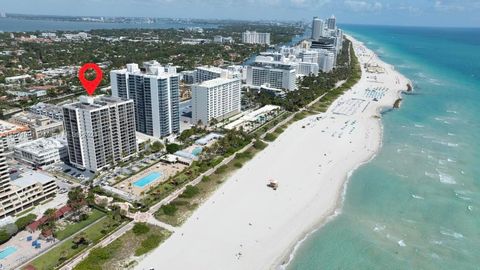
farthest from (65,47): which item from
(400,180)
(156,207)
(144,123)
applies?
(400,180)

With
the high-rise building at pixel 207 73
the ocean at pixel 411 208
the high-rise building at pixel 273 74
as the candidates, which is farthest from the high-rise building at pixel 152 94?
the high-rise building at pixel 273 74

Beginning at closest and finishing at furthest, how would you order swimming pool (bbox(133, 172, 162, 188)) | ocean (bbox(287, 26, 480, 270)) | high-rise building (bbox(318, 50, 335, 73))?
ocean (bbox(287, 26, 480, 270)), swimming pool (bbox(133, 172, 162, 188)), high-rise building (bbox(318, 50, 335, 73))

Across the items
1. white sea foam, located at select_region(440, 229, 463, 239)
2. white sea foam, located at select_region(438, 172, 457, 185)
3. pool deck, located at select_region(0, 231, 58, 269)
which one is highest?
pool deck, located at select_region(0, 231, 58, 269)

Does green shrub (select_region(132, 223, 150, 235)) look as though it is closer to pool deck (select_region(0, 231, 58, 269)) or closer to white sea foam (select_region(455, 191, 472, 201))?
pool deck (select_region(0, 231, 58, 269))

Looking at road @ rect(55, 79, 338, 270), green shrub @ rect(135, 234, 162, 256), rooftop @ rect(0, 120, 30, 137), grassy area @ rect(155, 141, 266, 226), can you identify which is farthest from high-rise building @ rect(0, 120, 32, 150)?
green shrub @ rect(135, 234, 162, 256)

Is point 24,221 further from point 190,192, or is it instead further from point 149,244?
point 190,192

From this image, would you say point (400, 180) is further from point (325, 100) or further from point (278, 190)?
point (325, 100)

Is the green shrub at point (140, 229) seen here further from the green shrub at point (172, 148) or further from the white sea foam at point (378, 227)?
the white sea foam at point (378, 227)
